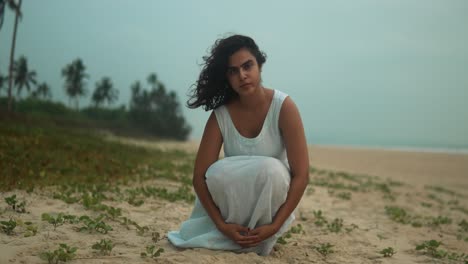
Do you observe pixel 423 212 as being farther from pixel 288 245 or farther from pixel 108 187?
pixel 108 187

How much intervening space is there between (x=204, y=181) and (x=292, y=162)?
800 millimetres

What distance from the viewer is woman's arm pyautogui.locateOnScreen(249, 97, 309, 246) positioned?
11.9 feet

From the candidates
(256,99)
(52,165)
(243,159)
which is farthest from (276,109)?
(52,165)

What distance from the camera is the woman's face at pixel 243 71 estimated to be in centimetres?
379

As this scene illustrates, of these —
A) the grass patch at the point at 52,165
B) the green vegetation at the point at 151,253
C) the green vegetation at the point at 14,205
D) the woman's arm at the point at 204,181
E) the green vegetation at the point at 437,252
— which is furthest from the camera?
the grass patch at the point at 52,165

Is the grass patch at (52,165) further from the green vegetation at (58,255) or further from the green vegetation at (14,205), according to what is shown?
the green vegetation at (58,255)

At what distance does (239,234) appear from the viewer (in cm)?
362

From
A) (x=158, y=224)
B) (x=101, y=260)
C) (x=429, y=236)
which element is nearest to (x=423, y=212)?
(x=429, y=236)

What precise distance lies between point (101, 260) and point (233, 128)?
1570mm

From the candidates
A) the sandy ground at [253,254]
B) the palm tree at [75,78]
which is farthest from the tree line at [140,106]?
the sandy ground at [253,254]

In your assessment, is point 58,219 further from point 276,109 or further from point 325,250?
point 325,250

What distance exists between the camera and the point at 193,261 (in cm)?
332

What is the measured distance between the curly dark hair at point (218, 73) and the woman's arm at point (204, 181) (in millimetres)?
181

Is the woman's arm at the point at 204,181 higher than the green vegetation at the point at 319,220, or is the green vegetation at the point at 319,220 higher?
the woman's arm at the point at 204,181
